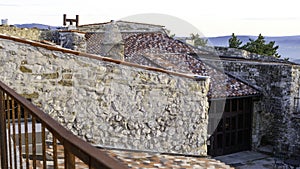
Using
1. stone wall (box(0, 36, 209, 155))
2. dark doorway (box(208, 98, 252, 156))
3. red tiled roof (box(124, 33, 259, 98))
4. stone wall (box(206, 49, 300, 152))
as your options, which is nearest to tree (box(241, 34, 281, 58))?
red tiled roof (box(124, 33, 259, 98))

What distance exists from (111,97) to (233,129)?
7927 mm

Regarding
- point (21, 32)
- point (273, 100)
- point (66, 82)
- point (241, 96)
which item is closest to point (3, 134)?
point (66, 82)

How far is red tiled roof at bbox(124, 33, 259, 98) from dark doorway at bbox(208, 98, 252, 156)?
403 millimetres

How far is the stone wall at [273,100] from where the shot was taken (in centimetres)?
1184

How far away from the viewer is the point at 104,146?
514 cm

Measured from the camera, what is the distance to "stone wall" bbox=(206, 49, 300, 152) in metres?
11.8

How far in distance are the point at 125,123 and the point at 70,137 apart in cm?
420

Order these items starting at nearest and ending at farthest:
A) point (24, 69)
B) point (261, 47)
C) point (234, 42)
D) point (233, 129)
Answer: point (24, 69)
point (233, 129)
point (261, 47)
point (234, 42)

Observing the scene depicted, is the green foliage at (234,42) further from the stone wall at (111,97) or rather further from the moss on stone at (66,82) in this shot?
the moss on stone at (66,82)

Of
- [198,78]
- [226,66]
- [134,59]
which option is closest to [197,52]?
[226,66]

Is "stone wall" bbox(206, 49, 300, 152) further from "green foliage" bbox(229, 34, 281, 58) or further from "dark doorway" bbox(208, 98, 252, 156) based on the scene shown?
"green foliage" bbox(229, 34, 281, 58)

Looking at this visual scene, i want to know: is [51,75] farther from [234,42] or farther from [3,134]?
[234,42]

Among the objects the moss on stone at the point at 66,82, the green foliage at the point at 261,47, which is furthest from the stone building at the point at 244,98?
the green foliage at the point at 261,47

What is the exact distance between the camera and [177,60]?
1241cm
